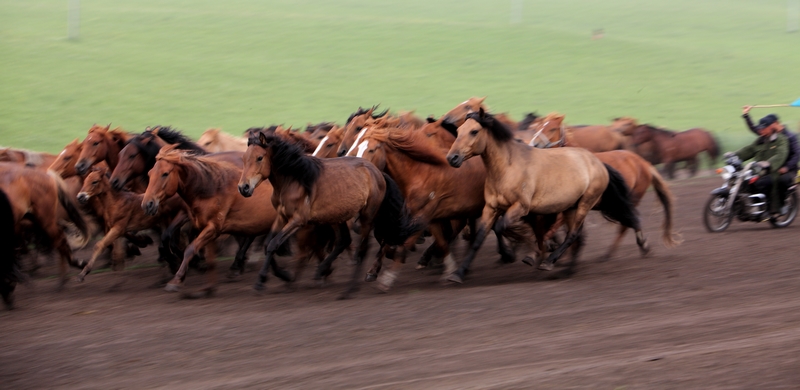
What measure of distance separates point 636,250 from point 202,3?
38.4m

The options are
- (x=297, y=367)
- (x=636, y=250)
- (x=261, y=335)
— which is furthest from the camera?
(x=636, y=250)

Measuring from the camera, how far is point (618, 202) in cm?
948

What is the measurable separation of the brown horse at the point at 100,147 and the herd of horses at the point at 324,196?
0.5 inches

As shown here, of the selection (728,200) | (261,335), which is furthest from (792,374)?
(728,200)

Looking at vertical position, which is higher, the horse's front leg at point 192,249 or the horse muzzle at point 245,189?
the horse muzzle at point 245,189

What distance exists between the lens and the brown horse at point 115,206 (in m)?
9.07

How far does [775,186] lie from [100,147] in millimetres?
8543

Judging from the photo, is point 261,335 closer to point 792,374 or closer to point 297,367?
point 297,367

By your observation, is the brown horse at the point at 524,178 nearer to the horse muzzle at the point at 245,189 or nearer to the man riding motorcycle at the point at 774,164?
the horse muzzle at the point at 245,189

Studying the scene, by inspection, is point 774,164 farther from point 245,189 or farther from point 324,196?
point 245,189

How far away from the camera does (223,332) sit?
6621 millimetres

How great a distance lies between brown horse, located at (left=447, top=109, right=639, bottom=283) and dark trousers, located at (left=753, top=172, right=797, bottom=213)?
11.4 feet

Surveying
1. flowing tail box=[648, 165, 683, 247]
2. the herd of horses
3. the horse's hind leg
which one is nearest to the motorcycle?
flowing tail box=[648, 165, 683, 247]

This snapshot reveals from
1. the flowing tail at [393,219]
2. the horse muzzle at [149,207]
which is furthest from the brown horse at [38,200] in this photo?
the flowing tail at [393,219]
